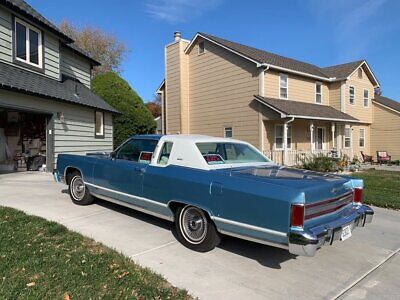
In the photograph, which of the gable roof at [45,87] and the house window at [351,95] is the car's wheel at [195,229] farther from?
the house window at [351,95]

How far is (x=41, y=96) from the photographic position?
11.8 meters

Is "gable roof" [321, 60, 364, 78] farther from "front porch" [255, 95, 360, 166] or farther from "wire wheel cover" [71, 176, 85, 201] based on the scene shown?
"wire wheel cover" [71, 176, 85, 201]

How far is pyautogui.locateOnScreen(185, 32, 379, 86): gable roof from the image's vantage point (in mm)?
19250

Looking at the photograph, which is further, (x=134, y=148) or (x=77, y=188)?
(x=77, y=188)

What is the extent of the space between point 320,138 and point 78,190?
18503mm

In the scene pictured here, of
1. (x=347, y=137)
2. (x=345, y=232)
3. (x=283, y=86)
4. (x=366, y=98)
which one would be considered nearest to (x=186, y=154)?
(x=345, y=232)

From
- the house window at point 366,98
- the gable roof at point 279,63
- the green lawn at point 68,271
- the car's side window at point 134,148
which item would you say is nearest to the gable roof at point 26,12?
the car's side window at point 134,148

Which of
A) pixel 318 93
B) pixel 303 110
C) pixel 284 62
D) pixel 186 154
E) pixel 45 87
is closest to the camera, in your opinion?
pixel 186 154

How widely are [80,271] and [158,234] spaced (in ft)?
5.74

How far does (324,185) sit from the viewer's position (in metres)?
4.32

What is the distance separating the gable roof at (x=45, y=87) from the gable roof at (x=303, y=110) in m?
7.88

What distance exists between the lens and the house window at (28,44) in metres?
12.0

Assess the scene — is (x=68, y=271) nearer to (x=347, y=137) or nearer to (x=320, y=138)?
(x=320, y=138)

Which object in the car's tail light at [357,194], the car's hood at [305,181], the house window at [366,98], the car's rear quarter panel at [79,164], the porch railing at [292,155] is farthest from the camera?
the house window at [366,98]
